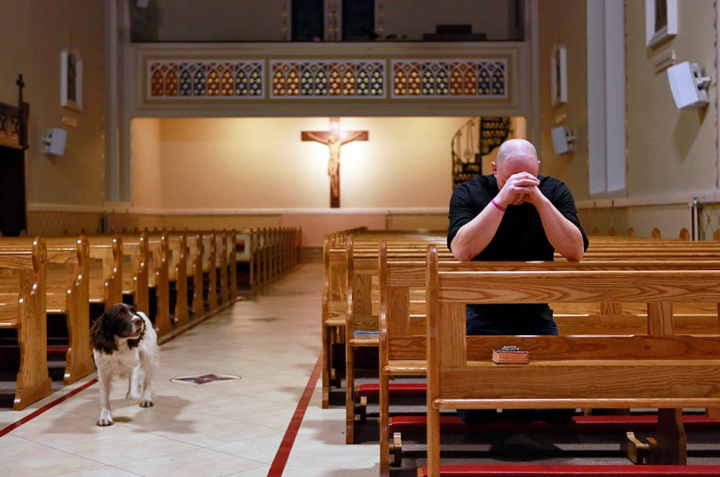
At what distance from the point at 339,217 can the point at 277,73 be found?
5313 millimetres

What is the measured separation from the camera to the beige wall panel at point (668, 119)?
7133 millimetres

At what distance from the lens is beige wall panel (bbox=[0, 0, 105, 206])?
10805mm

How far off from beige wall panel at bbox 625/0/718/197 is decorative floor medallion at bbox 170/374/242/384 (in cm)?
467

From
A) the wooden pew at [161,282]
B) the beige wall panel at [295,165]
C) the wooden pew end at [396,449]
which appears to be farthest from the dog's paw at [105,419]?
the beige wall panel at [295,165]

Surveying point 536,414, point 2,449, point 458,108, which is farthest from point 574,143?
point 2,449

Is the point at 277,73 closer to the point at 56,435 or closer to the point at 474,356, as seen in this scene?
the point at 56,435

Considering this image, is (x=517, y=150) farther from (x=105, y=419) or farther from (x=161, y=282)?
(x=161, y=282)

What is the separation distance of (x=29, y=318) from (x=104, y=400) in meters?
0.91

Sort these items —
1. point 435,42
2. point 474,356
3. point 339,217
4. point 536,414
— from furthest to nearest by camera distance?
point 339,217
point 435,42
point 536,414
point 474,356

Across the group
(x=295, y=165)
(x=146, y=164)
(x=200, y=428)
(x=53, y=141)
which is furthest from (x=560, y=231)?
(x=295, y=165)

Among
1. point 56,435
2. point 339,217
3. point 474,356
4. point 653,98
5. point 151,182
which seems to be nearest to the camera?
point 474,356

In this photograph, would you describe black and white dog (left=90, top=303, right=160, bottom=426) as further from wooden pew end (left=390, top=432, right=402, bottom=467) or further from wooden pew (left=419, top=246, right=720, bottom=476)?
wooden pew (left=419, top=246, right=720, bottom=476)

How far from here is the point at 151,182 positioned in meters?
18.3

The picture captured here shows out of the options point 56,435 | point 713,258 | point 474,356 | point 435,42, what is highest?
point 435,42
